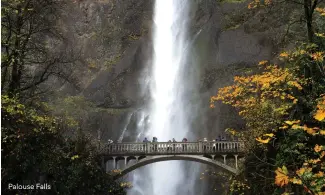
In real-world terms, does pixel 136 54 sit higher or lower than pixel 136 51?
lower

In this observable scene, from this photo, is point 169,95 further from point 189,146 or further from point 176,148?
point 176,148

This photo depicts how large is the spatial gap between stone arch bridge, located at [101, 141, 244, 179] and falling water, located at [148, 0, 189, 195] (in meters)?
7.24

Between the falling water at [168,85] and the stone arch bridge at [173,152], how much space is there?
23.8 ft

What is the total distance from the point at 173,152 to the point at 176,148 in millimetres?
386

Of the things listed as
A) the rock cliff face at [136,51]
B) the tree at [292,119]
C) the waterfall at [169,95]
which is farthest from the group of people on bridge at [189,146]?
the waterfall at [169,95]

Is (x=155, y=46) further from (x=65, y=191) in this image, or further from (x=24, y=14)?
(x=24, y=14)

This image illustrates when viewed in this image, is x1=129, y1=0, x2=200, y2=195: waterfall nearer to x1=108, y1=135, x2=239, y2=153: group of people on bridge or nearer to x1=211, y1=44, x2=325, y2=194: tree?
x1=108, y1=135, x2=239, y2=153: group of people on bridge

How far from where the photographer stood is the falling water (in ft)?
112

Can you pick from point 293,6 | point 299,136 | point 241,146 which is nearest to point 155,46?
point 293,6

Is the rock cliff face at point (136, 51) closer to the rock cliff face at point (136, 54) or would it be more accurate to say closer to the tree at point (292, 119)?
the rock cliff face at point (136, 54)

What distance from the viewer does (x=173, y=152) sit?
26.3 meters

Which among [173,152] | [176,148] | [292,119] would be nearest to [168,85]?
[176,148]

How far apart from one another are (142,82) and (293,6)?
1871 cm

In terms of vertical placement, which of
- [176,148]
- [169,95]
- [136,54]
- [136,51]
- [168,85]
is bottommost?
[176,148]
